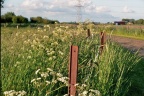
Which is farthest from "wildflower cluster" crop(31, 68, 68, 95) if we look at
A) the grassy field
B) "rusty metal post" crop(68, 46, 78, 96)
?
"rusty metal post" crop(68, 46, 78, 96)

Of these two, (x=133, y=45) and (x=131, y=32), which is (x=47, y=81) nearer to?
(x=133, y=45)

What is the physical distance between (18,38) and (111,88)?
2969 millimetres

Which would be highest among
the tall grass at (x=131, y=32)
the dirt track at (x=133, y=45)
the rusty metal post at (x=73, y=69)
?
the rusty metal post at (x=73, y=69)

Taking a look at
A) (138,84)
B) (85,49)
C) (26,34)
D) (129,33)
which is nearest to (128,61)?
(138,84)

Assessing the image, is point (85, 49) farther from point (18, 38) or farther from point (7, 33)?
point (7, 33)

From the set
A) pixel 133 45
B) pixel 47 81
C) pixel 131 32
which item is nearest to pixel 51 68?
pixel 47 81

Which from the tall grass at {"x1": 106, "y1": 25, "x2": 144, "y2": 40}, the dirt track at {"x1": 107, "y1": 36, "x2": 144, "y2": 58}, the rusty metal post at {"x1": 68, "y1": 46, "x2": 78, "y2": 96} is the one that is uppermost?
the rusty metal post at {"x1": 68, "y1": 46, "x2": 78, "y2": 96}

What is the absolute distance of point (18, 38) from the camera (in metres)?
8.56

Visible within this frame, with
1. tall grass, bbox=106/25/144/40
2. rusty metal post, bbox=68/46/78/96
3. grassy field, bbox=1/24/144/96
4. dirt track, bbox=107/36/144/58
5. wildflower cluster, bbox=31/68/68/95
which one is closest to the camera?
wildflower cluster, bbox=31/68/68/95

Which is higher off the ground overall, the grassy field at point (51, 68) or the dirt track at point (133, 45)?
the grassy field at point (51, 68)

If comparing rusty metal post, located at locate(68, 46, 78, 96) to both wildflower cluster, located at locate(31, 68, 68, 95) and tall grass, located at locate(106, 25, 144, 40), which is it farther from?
tall grass, located at locate(106, 25, 144, 40)

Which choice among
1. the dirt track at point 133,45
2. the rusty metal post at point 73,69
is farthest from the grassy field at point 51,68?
the dirt track at point 133,45

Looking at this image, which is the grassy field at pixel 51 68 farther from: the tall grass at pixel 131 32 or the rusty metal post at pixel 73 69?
the tall grass at pixel 131 32

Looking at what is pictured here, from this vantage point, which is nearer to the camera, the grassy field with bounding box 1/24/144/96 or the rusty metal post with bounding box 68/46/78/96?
the rusty metal post with bounding box 68/46/78/96
